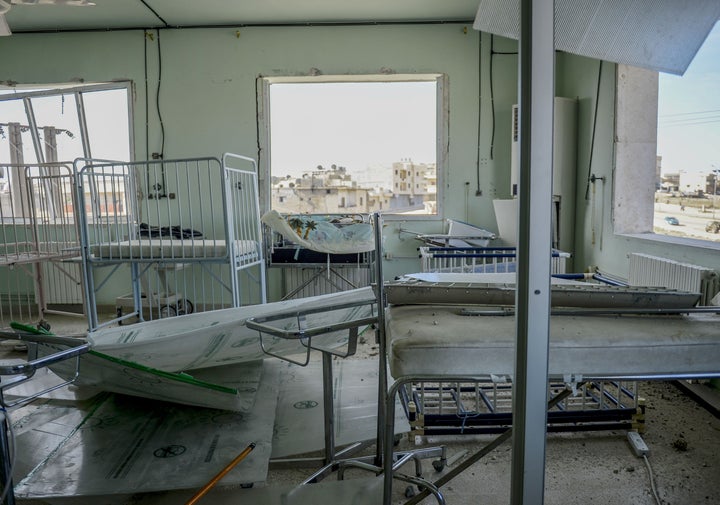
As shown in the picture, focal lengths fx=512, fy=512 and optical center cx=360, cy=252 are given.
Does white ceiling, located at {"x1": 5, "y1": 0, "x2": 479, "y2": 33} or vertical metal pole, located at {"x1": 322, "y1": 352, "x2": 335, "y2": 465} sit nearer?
vertical metal pole, located at {"x1": 322, "y1": 352, "x2": 335, "y2": 465}

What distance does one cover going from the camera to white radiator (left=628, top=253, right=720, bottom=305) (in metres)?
2.38

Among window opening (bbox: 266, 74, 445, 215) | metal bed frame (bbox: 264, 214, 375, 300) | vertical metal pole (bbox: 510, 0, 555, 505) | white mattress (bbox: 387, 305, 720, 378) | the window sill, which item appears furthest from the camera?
window opening (bbox: 266, 74, 445, 215)

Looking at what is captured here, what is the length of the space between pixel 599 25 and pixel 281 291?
3670 mm

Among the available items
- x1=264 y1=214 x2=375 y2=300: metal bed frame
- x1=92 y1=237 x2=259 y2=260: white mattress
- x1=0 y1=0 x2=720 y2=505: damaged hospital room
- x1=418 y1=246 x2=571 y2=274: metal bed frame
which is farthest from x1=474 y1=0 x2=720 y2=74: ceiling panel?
x1=264 y1=214 x2=375 y2=300: metal bed frame

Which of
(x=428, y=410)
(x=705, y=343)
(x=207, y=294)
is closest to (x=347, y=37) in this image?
(x=207, y=294)

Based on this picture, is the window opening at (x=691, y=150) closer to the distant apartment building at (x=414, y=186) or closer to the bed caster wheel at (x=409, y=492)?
the distant apartment building at (x=414, y=186)

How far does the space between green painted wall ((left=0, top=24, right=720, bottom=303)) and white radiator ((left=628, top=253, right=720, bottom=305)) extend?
1.69 metres

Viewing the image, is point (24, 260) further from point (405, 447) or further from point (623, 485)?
point (623, 485)

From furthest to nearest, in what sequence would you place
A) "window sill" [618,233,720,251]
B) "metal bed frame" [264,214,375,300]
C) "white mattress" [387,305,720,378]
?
1. "metal bed frame" [264,214,375,300]
2. "window sill" [618,233,720,251]
3. "white mattress" [387,305,720,378]

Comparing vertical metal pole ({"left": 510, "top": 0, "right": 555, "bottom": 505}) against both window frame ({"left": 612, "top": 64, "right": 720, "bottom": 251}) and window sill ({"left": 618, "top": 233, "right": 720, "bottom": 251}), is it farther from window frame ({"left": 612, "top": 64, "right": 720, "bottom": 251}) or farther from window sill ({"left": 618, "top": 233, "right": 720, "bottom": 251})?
window frame ({"left": 612, "top": 64, "right": 720, "bottom": 251})

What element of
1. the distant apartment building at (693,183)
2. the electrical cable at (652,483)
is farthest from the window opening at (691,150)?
the electrical cable at (652,483)

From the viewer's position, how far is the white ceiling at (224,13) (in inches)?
157

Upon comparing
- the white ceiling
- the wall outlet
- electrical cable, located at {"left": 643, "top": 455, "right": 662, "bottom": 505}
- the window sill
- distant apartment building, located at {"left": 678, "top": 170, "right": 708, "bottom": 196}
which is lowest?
electrical cable, located at {"left": 643, "top": 455, "right": 662, "bottom": 505}

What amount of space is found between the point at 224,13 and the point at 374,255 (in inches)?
112
